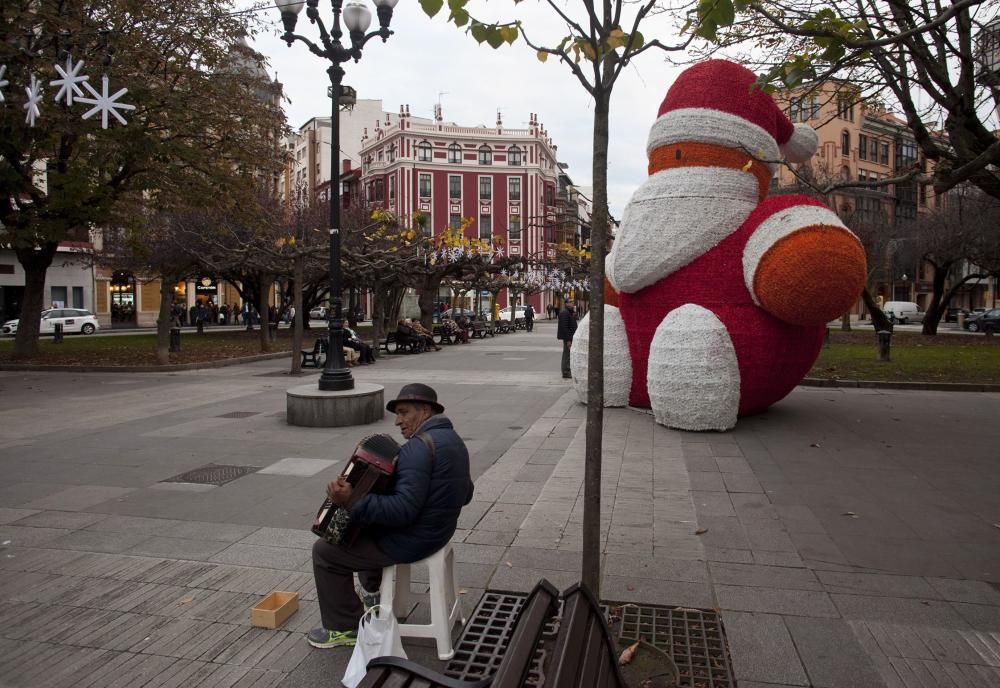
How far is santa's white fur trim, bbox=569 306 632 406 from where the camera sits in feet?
33.1

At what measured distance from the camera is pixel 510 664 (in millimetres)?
1756

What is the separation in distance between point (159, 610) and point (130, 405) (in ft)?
28.6

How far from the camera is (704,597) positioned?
411cm

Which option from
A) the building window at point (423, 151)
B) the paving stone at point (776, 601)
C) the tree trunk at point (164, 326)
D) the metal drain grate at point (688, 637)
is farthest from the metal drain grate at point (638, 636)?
the building window at point (423, 151)

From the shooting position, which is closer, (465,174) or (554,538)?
(554,538)

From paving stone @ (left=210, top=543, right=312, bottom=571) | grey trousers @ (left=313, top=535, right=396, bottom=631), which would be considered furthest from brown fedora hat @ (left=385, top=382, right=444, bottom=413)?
paving stone @ (left=210, top=543, right=312, bottom=571)

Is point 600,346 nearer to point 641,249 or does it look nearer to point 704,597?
point 704,597

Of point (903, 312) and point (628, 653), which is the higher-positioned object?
point (903, 312)

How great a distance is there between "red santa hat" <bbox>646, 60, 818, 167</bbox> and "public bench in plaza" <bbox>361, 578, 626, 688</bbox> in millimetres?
8010

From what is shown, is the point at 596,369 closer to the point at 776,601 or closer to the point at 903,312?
the point at 776,601

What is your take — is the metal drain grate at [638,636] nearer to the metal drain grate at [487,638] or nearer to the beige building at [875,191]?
the metal drain grate at [487,638]

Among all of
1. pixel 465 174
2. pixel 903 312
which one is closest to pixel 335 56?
pixel 903 312

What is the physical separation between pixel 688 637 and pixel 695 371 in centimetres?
546

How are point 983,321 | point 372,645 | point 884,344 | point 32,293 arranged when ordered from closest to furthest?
point 372,645
point 884,344
point 32,293
point 983,321
